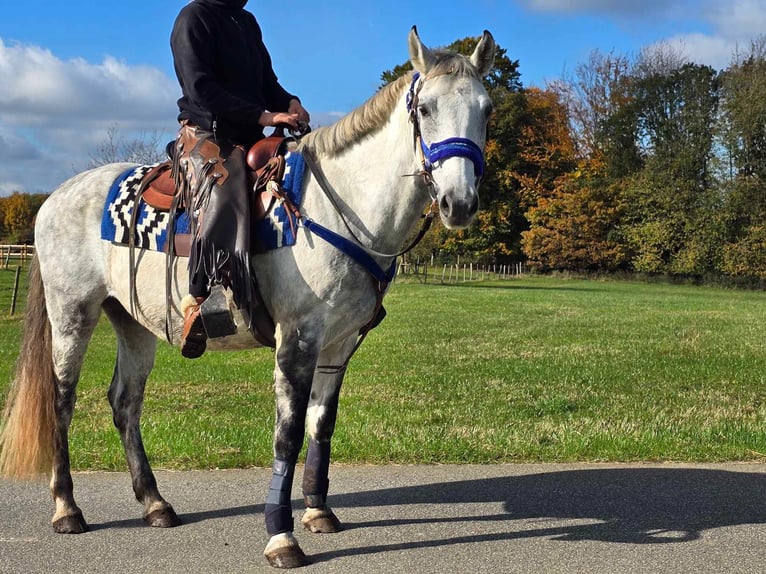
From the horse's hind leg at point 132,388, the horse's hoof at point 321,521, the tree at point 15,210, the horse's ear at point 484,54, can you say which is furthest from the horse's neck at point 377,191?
the tree at point 15,210

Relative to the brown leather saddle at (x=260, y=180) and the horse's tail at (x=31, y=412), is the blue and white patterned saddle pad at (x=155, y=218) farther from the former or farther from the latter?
the horse's tail at (x=31, y=412)

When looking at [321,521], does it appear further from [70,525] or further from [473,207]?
[473,207]

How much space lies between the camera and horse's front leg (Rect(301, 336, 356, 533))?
488 cm

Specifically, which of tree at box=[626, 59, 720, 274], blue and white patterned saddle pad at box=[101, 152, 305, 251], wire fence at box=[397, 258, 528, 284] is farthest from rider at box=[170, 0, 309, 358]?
tree at box=[626, 59, 720, 274]

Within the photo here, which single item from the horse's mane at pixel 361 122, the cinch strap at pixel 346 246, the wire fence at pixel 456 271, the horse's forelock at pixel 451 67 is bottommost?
the wire fence at pixel 456 271

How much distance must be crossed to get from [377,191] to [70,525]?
2802 mm

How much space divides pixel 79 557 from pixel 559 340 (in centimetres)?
1401

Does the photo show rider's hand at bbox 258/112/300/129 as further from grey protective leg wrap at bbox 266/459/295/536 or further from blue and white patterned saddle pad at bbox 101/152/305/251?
grey protective leg wrap at bbox 266/459/295/536

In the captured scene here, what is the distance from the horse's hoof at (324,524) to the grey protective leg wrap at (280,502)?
47cm

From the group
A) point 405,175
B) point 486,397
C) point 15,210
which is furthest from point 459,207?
point 15,210

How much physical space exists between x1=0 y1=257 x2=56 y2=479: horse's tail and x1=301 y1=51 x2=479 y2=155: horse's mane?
7.70 feet

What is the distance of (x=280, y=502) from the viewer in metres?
4.38

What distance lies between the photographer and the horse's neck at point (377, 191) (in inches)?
174

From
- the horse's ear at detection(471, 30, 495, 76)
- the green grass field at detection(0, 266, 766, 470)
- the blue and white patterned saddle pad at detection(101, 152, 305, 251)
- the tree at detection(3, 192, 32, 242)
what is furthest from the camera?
the tree at detection(3, 192, 32, 242)
